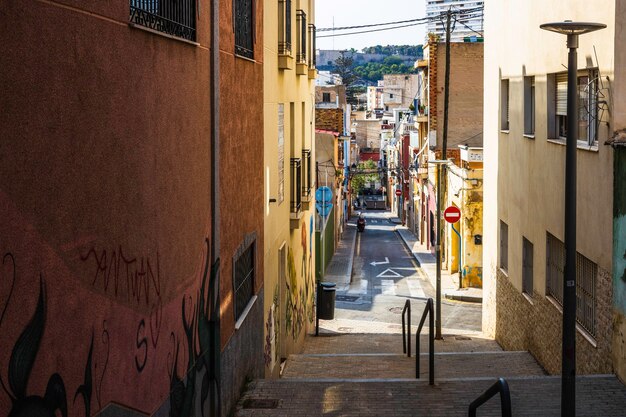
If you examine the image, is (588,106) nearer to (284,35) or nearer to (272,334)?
(284,35)

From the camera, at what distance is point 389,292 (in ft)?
108

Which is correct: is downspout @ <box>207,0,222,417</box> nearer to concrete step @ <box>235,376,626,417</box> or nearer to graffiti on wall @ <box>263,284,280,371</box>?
concrete step @ <box>235,376,626,417</box>

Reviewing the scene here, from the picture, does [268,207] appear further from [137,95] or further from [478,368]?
[137,95]

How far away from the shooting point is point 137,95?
629cm

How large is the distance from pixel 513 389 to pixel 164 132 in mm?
6399

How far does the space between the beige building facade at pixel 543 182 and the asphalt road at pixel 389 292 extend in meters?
→ 4.48

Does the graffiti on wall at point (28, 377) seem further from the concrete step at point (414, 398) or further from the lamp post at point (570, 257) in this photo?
the concrete step at point (414, 398)

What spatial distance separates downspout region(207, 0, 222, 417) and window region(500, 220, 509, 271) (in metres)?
11.5

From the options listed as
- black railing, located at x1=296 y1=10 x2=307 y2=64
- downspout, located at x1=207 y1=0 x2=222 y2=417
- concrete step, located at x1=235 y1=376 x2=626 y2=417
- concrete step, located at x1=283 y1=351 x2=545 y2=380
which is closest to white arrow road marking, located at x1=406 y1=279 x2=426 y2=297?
black railing, located at x1=296 y1=10 x2=307 y2=64

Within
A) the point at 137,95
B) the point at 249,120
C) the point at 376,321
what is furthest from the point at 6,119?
the point at 376,321

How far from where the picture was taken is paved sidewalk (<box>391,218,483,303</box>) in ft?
99.6

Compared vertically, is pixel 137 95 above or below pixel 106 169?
above

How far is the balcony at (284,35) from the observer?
52.2 feet

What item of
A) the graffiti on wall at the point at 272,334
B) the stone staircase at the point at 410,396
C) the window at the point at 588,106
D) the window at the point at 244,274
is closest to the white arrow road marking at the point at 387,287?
the graffiti on wall at the point at 272,334
